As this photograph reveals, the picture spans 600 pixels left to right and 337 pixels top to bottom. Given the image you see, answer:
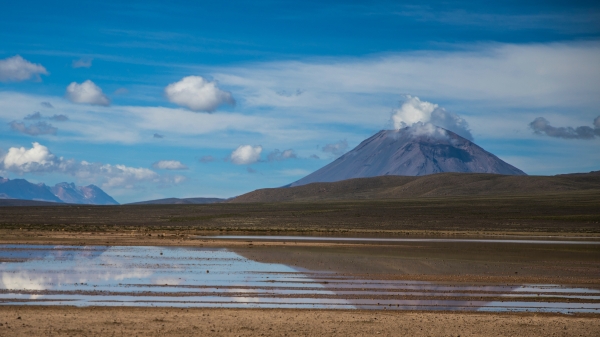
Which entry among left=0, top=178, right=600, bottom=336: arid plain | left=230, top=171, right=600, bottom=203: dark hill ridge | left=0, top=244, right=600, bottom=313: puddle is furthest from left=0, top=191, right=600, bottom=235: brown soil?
left=230, top=171, right=600, bottom=203: dark hill ridge

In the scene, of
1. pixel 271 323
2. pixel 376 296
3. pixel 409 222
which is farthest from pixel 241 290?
pixel 409 222

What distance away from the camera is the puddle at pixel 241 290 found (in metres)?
17.8

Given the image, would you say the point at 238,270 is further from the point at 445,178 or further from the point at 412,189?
the point at 445,178

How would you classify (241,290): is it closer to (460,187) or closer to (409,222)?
(409,222)

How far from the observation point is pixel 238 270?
25.6 metres

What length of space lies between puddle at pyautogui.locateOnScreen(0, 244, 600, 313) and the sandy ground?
119cm

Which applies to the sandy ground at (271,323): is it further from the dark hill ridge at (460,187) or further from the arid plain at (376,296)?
the dark hill ridge at (460,187)

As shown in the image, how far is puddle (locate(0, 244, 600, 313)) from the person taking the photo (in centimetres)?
1783

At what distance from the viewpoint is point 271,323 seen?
14789mm

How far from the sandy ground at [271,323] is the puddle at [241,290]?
46.8 inches

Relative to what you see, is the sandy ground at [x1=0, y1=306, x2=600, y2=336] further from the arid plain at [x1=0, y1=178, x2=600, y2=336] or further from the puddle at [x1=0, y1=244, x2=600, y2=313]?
the puddle at [x1=0, y1=244, x2=600, y2=313]

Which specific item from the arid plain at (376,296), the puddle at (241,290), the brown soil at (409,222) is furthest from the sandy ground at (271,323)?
the brown soil at (409,222)

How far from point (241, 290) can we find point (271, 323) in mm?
5498

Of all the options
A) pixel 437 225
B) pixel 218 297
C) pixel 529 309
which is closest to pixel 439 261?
pixel 529 309
